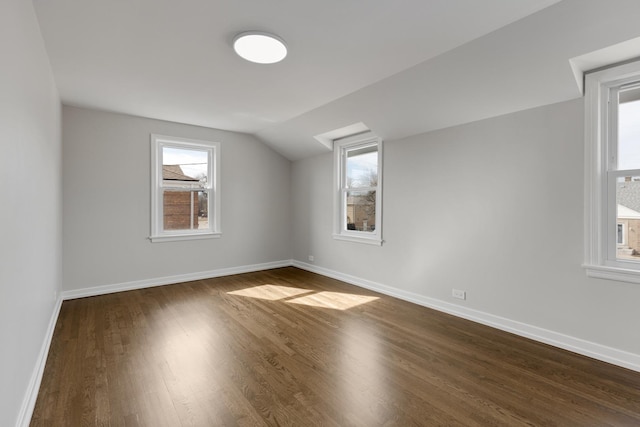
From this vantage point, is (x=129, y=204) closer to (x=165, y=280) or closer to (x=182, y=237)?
(x=182, y=237)

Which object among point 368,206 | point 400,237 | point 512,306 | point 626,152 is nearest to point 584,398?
point 512,306

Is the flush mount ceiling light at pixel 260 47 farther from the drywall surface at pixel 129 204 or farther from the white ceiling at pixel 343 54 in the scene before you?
the drywall surface at pixel 129 204

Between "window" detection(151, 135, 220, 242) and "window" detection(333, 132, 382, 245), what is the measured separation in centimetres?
210

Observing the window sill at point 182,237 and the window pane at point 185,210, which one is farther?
the window pane at point 185,210

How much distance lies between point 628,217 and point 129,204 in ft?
18.5

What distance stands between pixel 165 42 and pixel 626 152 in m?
3.83

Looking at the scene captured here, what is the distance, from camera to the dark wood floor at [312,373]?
1823mm

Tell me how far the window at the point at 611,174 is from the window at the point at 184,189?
4.84m

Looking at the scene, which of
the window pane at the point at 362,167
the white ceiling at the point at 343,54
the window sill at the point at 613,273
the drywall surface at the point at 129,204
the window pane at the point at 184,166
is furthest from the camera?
the window pane at the point at 184,166

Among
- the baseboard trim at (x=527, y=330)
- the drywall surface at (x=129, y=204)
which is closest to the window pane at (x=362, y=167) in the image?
the baseboard trim at (x=527, y=330)

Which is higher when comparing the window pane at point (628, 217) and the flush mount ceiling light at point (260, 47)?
the flush mount ceiling light at point (260, 47)

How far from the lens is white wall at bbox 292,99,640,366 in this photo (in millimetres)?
2607

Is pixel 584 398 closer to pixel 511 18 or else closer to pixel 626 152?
pixel 626 152

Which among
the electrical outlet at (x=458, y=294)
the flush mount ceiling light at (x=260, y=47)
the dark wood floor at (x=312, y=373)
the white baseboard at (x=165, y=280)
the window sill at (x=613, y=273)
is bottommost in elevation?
the dark wood floor at (x=312, y=373)
